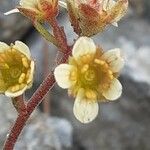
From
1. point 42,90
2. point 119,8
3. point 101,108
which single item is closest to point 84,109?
point 42,90

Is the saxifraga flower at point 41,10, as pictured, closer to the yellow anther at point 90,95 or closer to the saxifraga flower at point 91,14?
the saxifraga flower at point 91,14

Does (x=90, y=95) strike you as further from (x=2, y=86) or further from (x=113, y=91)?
(x=2, y=86)

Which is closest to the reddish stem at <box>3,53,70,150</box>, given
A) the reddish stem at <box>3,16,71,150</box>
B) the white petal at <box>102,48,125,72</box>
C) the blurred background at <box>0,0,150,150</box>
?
the reddish stem at <box>3,16,71,150</box>

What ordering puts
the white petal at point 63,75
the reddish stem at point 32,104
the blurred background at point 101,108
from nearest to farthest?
the white petal at point 63,75
the reddish stem at point 32,104
the blurred background at point 101,108

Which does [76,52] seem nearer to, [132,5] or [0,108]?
[0,108]

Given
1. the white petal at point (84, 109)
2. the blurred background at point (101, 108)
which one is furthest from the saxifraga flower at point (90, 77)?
the blurred background at point (101, 108)

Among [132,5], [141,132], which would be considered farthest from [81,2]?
[132,5]

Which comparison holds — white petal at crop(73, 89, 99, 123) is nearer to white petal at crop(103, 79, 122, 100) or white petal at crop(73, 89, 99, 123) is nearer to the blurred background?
white petal at crop(103, 79, 122, 100)
